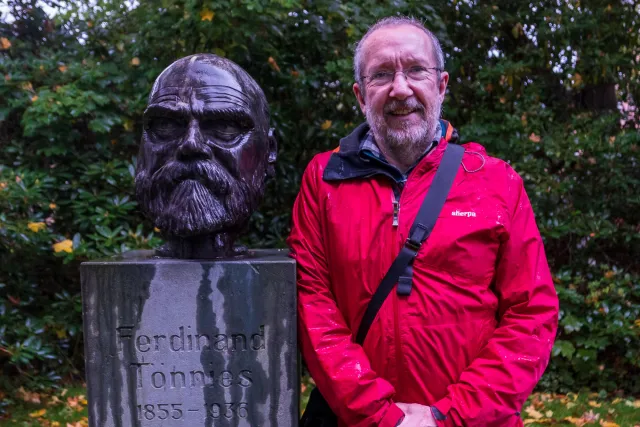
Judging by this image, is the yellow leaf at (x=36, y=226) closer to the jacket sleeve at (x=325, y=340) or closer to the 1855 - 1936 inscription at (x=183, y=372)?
the 1855 - 1936 inscription at (x=183, y=372)

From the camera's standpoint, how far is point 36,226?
13.5ft

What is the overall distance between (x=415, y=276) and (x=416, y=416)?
44 cm

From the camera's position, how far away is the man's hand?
1.93m

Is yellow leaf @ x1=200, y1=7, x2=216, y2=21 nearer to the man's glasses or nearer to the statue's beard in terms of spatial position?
the statue's beard

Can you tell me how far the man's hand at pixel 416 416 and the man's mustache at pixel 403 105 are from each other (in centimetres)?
99

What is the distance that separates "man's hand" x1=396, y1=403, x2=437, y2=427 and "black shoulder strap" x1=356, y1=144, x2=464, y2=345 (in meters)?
0.25

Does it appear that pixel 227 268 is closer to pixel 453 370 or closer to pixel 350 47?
pixel 453 370

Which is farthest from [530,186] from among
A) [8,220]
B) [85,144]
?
[8,220]

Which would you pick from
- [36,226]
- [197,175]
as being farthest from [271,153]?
[36,226]

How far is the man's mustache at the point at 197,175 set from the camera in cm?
212

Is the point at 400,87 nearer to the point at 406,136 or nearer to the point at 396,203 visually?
the point at 406,136

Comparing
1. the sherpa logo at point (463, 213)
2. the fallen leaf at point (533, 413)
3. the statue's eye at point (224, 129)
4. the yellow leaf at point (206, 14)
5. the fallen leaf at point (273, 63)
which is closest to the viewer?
the sherpa logo at point (463, 213)

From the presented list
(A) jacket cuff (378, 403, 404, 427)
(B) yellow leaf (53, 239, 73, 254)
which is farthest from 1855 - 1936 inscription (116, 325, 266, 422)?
(B) yellow leaf (53, 239, 73, 254)

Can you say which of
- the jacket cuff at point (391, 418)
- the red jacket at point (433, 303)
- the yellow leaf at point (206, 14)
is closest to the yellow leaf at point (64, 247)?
the yellow leaf at point (206, 14)
